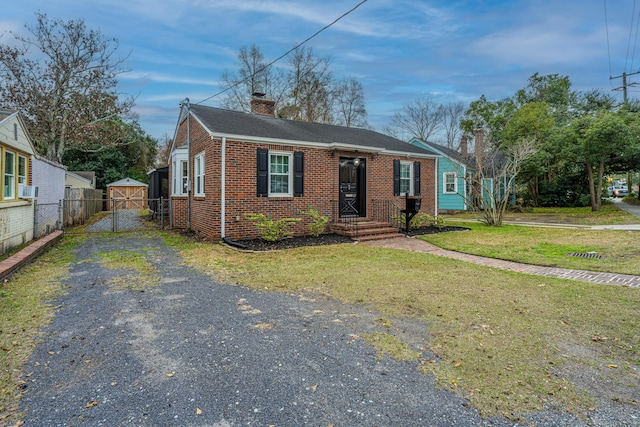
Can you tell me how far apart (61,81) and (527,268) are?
78.7ft

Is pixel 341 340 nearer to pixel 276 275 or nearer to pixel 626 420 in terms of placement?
pixel 626 420

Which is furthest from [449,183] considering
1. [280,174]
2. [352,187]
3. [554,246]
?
[280,174]

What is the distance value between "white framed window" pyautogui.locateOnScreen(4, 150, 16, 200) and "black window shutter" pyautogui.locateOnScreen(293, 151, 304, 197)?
692 cm

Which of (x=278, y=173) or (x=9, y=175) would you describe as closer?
(x=9, y=175)

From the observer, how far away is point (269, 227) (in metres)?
9.44

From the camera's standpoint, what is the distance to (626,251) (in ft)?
25.9

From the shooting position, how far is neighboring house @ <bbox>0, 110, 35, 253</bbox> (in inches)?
283

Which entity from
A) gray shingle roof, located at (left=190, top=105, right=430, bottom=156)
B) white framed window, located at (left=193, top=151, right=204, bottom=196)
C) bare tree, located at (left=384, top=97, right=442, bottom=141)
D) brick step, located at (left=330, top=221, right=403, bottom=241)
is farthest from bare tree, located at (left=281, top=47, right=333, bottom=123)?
brick step, located at (left=330, top=221, right=403, bottom=241)

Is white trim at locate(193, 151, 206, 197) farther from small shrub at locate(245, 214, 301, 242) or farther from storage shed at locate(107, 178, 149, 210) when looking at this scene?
storage shed at locate(107, 178, 149, 210)

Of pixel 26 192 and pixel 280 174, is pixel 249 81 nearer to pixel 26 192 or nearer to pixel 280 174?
pixel 280 174

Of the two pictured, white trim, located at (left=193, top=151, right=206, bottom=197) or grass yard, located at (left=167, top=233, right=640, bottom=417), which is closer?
grass yard, located at (left=167, top=233, right=640, bottom=417)

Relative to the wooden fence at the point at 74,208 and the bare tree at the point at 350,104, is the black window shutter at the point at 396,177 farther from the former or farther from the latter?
the bare tree at the point at 350,104

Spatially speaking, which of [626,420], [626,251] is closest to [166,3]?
[626,420]

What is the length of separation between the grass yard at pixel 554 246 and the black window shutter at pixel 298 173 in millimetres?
4274
